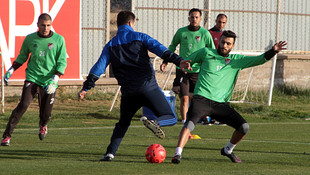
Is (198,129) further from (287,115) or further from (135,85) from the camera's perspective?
(135,85)

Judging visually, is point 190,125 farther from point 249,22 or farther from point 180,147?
point 249,22

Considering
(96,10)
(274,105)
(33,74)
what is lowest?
(274,105)

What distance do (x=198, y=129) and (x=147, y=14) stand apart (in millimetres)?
6470

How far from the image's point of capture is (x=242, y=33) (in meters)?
20.9

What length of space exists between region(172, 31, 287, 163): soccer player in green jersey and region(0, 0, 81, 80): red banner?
29.1ft

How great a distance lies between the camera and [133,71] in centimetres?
823

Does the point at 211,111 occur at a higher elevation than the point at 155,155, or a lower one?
higher

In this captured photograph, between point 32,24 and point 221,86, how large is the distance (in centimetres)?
926

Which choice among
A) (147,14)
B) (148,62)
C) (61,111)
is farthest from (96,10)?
(148,62)

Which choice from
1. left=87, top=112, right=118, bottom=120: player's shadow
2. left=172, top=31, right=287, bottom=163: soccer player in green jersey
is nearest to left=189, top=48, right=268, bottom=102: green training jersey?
left=172, top=31, right=287, bottom=163: soccer player in green jersey

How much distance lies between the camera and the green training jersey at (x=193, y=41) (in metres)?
12.5

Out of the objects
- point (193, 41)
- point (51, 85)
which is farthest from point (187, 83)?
point (51, 85)

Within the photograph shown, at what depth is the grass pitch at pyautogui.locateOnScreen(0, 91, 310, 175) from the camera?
7.75 meters

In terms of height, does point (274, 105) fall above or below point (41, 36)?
below
